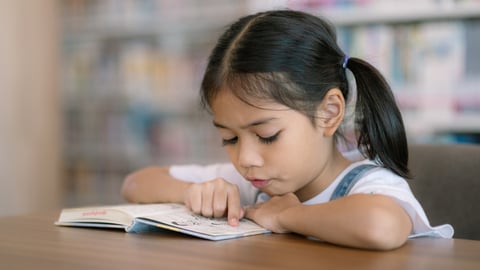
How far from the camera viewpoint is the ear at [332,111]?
1.04 meters

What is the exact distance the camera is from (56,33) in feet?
10.1

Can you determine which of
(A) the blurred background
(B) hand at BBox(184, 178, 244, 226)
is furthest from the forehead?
(A) the blurred background

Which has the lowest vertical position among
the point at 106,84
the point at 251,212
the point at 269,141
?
the point at 106,84

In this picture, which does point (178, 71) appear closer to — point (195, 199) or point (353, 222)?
point (195, 199)

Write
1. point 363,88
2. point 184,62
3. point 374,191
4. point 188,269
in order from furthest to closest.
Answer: point 184,62
point 363,88
point 374,191
point 188,269

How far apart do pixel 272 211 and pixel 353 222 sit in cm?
18

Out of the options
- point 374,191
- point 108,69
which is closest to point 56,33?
point 108,69

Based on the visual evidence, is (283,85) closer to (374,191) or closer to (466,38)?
(374,191)

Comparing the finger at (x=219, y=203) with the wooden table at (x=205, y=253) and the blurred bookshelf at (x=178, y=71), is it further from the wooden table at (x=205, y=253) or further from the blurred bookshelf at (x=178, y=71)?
the blurred bookshelf at (x=178, y=71)

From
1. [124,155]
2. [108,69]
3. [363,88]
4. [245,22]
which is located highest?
[245,22]

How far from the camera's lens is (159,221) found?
0.86m

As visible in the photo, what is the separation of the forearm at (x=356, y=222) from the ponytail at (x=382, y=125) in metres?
0.20

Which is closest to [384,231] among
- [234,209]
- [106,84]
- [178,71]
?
[234,209]

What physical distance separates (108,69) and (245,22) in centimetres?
202
